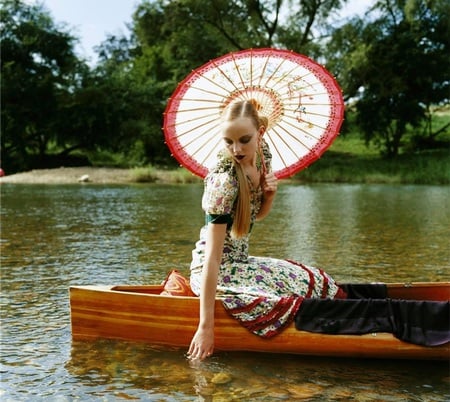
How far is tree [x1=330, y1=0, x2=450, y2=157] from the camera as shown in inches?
1231

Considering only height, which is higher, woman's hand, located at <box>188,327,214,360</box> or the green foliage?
the green foliage

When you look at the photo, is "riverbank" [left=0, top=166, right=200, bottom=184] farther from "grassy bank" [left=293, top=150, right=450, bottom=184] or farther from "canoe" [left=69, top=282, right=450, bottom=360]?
"canoe" [left=69, top=282, right=450, bottom=360]

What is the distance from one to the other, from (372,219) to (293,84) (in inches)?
343

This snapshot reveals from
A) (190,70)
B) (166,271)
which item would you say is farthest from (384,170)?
(166,271)

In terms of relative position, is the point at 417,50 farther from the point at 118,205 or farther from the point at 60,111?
the point at 118,205

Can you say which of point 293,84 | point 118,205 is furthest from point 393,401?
point 118,205

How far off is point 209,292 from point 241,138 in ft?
3.13

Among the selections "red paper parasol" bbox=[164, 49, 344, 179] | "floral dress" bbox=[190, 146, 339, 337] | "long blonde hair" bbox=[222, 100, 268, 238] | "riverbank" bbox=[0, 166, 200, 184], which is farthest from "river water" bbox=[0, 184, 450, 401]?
"riverbank" bbox=[0, 166, 200, 184]

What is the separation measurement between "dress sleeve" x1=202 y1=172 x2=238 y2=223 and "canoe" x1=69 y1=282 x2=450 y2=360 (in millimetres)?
606

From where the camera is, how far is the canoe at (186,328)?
13.8 feet

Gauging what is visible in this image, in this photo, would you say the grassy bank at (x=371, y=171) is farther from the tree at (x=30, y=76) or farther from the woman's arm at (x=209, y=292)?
the woman's arm at (x=209, y=292)

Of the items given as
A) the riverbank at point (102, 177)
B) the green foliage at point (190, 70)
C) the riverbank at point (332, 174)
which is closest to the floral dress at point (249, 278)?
the riverbank at point (332, 174)

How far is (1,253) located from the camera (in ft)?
29.4

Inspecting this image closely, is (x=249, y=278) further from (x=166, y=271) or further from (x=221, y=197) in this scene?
(x=166, y=271)
